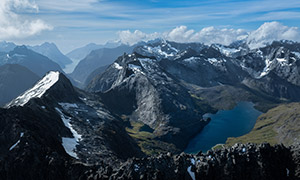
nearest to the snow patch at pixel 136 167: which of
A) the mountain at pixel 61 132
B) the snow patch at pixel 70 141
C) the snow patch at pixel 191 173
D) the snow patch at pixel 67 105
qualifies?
the snow patch at pixel 191 173

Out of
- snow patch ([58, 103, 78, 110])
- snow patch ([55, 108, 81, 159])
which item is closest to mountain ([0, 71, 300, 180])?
snow patch ([55, 108, 81, 159])

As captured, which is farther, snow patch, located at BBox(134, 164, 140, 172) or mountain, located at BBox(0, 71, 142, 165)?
mountain, located at BBox(0, 71, 142, 165)

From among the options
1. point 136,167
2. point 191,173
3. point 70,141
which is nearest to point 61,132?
point 70,141

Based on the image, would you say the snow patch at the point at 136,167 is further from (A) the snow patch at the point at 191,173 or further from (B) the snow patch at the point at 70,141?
(B) the snow patch at the point at 70,141

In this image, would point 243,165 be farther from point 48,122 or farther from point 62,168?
point 48,122

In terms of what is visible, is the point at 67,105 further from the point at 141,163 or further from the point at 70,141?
the point at 141,163

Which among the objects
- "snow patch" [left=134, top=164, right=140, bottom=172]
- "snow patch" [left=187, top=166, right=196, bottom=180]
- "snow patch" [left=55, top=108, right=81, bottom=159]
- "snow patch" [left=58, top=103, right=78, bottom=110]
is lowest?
"snow patch" [left=58, top=103, right=78, bottom=110]

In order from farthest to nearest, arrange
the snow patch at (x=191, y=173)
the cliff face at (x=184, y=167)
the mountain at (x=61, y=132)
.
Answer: the mountain at (x=61, y=132) → the snow patch at (x=191, y=173) → the cliff face at (x=184, y=167)

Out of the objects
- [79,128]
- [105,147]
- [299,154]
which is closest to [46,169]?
[105,147]

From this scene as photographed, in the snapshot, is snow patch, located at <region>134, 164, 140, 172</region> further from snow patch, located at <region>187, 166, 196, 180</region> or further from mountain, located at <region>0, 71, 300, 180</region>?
snow patch, located at <region>187, 166, 196, 180</region>

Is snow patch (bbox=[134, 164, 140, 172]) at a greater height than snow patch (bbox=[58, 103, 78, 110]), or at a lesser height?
greater

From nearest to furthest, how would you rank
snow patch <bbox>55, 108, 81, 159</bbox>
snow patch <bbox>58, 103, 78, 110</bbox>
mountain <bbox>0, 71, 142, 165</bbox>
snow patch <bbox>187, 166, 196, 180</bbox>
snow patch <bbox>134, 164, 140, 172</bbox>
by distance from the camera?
snow patch <bbox>134, 164, 140, 172</bbox>, snow patch <bbox>187, 166, 196, 180</bbox>, mountain <bbox>0, 71, 142, 165</bbox>, snow patch <bbox>55, 108, 81, 159</bbox>, snow patch <bbox>58, 103, 78, 110</bbox>
